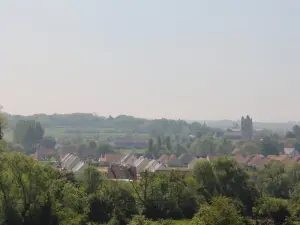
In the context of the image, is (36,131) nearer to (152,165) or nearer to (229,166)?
(152,165)

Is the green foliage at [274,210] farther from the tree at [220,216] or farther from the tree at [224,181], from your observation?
the tree at [220,216]

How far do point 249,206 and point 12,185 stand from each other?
17982 millimetres

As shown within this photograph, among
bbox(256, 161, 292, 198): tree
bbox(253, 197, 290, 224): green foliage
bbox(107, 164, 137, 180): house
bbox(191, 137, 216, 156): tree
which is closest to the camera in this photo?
bbox(253, 197, 290, 224): green foliage

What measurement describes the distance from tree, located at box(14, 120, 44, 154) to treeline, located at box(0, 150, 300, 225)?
223 ft

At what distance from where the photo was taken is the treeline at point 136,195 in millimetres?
28312

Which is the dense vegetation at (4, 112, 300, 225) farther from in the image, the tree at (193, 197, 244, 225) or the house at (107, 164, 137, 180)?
the house at (107, 164, 137, 180)

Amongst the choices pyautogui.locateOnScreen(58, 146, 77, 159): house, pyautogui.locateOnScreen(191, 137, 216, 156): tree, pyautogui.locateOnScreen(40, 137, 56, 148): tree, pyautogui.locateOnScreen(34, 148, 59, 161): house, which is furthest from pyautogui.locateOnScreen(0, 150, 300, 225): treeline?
pyautogui.locateOnScreen(40, 137, 56, 148): tree

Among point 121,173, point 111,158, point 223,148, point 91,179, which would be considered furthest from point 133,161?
point 91,179

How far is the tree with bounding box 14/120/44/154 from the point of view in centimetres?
10656

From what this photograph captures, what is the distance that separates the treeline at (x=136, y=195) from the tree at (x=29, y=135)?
68.0 metres

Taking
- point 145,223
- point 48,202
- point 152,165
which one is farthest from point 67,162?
point 145,223

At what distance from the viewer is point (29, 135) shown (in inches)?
4205

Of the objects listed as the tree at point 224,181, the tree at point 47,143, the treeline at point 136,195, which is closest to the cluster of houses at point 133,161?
the tree at point 47,143

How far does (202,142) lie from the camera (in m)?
101
